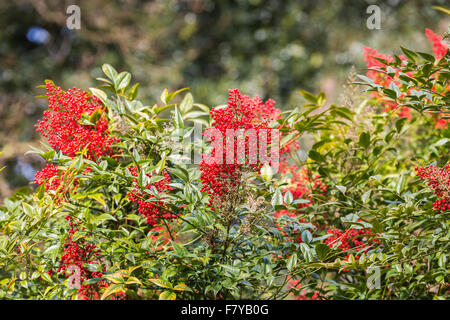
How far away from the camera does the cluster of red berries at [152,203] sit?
31.1 inches

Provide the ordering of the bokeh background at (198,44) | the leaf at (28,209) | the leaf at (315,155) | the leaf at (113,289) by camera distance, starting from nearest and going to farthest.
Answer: the leaf at (113,289), the leaf at (28,209), the leaf at (315,155), the bokeh background at (198,44)

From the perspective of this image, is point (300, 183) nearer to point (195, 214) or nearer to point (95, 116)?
point (195, 214)

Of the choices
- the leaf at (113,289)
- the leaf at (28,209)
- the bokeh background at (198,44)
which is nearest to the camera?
the leaf at (113,289)

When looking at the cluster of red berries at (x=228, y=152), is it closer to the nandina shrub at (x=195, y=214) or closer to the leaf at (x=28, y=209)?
the nandina shrub at (x=195, y=214)

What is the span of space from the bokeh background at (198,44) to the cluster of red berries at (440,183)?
13.6ft

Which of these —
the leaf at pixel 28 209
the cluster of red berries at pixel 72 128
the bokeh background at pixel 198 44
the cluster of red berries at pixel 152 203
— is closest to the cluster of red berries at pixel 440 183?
the cluster of red berries at pixel 152 203

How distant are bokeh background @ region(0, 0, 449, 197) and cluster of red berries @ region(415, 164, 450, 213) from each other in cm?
414

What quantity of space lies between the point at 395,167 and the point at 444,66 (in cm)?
47

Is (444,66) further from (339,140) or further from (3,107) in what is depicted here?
(3,107)

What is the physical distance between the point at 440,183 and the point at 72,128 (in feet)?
2.24

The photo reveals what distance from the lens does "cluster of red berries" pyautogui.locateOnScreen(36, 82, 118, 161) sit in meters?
0.88

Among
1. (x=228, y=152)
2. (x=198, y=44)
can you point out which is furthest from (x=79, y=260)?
(x=198, y=44)

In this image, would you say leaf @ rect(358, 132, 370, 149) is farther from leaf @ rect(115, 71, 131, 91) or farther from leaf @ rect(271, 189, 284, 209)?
leaf @ rect(115, 71, 131, 91)

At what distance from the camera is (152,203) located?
0.77 meters
